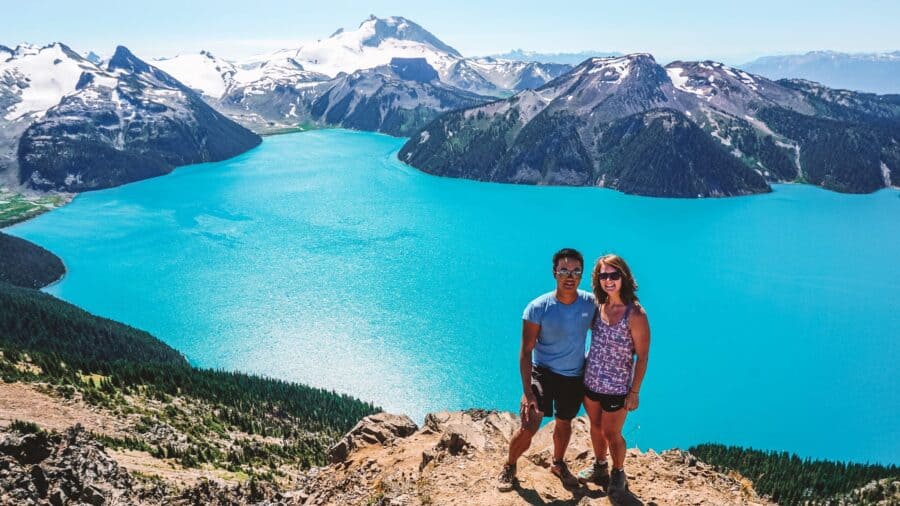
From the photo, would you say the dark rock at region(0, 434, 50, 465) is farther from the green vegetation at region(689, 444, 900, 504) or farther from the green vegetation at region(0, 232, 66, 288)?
the green vegetation at region(0, 232, 66, 288)

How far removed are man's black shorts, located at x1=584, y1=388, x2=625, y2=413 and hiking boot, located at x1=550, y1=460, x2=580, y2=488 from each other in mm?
2446

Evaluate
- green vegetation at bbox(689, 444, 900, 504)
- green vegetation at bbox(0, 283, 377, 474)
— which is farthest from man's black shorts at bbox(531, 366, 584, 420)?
green vegetation at bbox(689, 444, 900, 504)

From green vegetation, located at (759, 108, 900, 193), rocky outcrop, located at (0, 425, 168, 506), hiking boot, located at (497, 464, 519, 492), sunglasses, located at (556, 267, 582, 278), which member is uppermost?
green vegetation, located at (759, 108, 900, 193)

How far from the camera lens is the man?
12.3m

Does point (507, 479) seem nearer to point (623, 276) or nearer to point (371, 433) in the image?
point (623, 276)

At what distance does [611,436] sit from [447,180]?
187m

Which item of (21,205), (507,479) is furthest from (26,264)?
(507,479)

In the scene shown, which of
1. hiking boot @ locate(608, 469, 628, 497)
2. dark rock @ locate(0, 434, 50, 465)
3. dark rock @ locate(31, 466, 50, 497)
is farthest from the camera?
dark rock @ locate(0, 434, 50, 465)

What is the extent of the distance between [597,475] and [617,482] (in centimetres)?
65

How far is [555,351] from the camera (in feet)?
41.7

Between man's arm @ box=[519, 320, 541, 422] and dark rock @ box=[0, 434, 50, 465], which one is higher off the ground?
man's arm @ box=[519, 320, 541, 422]

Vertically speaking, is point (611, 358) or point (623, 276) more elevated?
point (623, 276)

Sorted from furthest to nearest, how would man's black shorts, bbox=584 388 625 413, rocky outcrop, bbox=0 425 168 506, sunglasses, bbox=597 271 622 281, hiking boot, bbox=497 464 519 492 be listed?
rocky outcrop, bbox=0 425 168 506 < hiking boot, bbox=497 464 519 492 < man's black shorts, bbox=584 388 625 413 < sunglasses, bbox=597 271 622 281

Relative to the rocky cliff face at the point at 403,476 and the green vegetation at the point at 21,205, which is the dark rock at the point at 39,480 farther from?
the green vegetation at the point at 21,205
